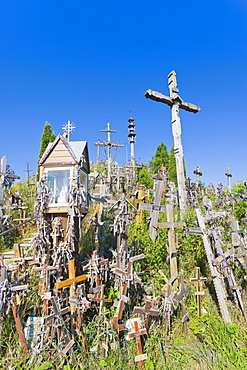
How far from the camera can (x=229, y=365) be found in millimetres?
3629

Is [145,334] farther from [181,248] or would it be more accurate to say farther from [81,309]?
[181,248]

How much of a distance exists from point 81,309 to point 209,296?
2785 millimetres

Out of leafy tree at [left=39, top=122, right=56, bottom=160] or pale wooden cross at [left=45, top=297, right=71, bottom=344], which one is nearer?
pale wooden cross at [left=45, top=297, right=71, bottom=344]

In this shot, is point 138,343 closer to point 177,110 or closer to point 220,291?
point 220,291

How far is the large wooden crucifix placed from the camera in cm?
738

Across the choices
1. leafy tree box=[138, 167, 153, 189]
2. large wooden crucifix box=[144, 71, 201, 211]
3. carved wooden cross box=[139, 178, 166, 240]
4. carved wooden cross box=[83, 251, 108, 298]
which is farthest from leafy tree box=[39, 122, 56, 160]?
carved wooden cross box=[83, 251, 108, 298]

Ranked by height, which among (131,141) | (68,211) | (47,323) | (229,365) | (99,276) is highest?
(131,141)

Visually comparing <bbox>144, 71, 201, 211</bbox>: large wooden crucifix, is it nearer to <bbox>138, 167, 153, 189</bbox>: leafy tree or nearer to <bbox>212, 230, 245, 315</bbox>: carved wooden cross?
<bbox>212, 230, 245, 315</bbox>: carved wooden cross

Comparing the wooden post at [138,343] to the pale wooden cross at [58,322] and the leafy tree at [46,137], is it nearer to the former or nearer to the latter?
the pale wooden cross at [58,322]

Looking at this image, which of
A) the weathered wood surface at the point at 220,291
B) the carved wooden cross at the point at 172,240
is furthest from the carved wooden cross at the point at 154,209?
the weathered wood surface at the point at 220,291

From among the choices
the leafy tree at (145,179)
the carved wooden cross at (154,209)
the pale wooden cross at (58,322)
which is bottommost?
the pale wooden cross at (58,322)

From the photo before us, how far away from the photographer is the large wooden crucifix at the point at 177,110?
738 centimetres

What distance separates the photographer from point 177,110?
8.01 meters

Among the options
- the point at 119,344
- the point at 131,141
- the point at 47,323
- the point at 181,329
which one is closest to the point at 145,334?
the point at 119,344
